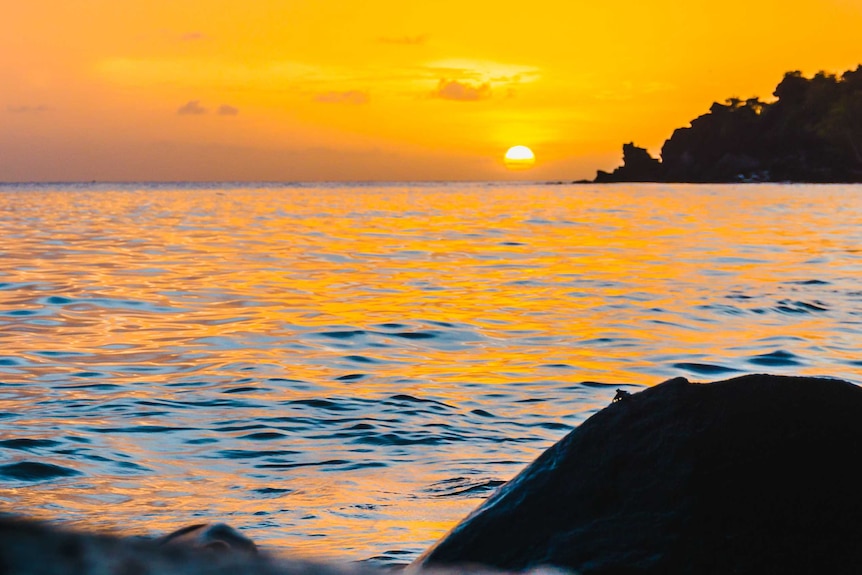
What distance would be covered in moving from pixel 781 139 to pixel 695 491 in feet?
478

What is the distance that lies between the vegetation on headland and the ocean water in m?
115

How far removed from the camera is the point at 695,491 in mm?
3352

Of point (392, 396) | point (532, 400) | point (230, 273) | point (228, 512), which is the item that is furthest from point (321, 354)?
point (230, 273)

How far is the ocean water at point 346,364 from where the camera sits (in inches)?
231

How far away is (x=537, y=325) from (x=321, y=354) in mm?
3317

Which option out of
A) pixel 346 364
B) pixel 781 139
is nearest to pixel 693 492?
pixel 346 364

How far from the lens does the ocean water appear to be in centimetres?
588

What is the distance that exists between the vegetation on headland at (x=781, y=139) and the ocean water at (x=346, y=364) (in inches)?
4515

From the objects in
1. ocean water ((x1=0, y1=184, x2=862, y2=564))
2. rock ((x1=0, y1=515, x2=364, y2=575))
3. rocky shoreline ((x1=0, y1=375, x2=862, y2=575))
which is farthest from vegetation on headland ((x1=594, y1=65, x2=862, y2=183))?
rock ((x1=0, y1=515, x2=364, y2=575))

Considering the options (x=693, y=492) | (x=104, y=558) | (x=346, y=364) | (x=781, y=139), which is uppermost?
(x=781, y=139)

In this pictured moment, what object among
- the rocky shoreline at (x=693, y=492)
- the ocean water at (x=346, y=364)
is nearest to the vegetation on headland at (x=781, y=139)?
the ocean water at (x=346, y=364)

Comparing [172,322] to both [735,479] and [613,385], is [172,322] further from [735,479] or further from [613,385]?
[735,479]

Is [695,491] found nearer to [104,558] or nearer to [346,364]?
[104,558]

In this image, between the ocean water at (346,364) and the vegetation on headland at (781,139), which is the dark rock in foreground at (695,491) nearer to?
the ocean water at (346,364)
